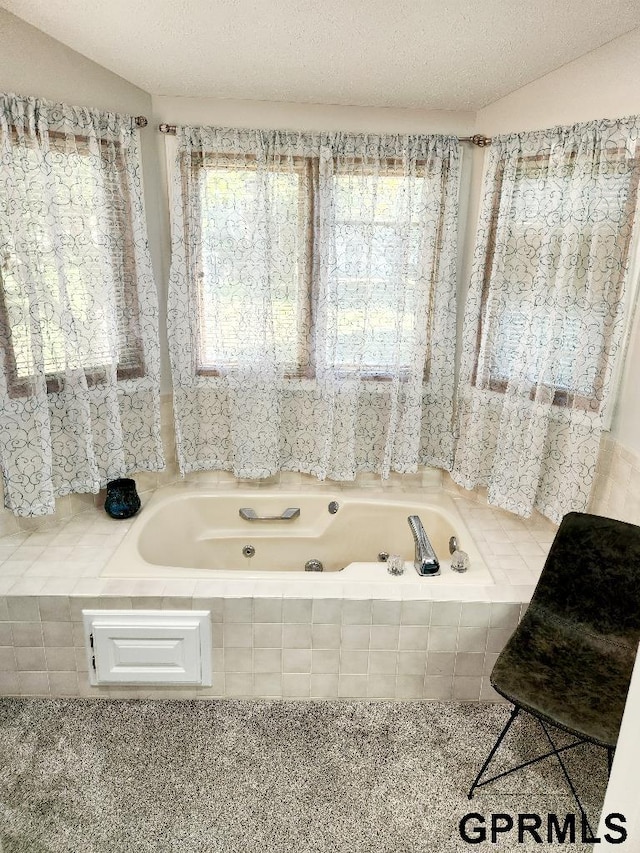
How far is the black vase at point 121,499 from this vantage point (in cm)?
267

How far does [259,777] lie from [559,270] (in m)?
2.17

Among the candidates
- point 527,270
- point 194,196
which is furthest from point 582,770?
point 194,196

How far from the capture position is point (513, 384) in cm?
253

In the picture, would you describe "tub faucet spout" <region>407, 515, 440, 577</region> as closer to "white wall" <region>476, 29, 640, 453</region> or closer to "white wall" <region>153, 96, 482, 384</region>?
"white wall" <region>476, 29, 640, 453</region>

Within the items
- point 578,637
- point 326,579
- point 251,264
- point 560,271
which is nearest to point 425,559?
point 326,579

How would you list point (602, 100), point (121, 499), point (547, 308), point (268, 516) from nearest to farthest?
point (602, 100), point (547, 308), point (121, 499), point (268, 516)

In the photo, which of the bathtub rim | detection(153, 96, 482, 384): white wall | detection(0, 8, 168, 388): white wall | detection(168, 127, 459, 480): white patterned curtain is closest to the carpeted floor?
the bathtub rim

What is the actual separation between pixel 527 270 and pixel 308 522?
5.26 ft

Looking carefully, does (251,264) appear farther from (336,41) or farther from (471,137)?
(471,137)

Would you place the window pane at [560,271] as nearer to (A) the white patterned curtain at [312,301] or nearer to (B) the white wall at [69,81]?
(A) the white patterned curtain at [312,301]

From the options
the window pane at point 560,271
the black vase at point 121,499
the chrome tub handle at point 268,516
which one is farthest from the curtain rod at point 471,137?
the chrome tub handle at point 268,516

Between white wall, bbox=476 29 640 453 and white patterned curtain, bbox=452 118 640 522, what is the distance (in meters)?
0.07

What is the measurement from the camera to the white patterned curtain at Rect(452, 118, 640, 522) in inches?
86.0

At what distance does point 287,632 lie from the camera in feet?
7.30
